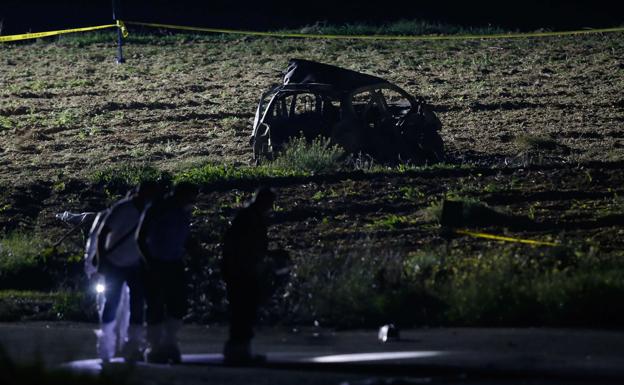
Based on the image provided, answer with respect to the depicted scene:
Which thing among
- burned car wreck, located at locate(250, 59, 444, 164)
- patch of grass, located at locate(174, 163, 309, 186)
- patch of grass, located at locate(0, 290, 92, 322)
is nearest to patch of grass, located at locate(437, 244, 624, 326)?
patch of grass, located at locate(0, 290, 92, 322)

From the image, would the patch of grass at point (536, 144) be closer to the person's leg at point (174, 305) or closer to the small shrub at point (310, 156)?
the small shrub at point (310, 156)

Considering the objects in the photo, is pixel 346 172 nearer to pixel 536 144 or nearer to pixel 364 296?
pixel 536 144

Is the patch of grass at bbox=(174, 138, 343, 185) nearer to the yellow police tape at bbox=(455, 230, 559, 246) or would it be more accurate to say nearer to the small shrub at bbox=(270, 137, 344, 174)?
the small shrub at bbox=(270, 137, 344, 174)

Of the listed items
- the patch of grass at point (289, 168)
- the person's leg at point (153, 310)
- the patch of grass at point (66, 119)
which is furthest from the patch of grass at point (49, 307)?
the patch of grass at point (66, 119)

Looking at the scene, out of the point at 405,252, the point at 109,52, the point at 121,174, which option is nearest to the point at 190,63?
the point at 109,52

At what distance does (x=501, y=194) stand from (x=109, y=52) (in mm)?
22345

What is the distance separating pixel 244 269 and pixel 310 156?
9.28 m

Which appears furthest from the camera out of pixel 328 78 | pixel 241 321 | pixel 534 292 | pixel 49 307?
pixel 328 78

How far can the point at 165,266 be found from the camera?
12000 mm

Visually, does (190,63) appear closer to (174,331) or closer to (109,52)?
(109,52)

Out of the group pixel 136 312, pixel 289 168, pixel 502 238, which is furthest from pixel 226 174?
pixel 136 312

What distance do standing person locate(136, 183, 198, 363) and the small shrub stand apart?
28.2 ft

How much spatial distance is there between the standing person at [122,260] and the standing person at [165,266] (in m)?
A: 0.21

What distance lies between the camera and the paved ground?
10672 mm
